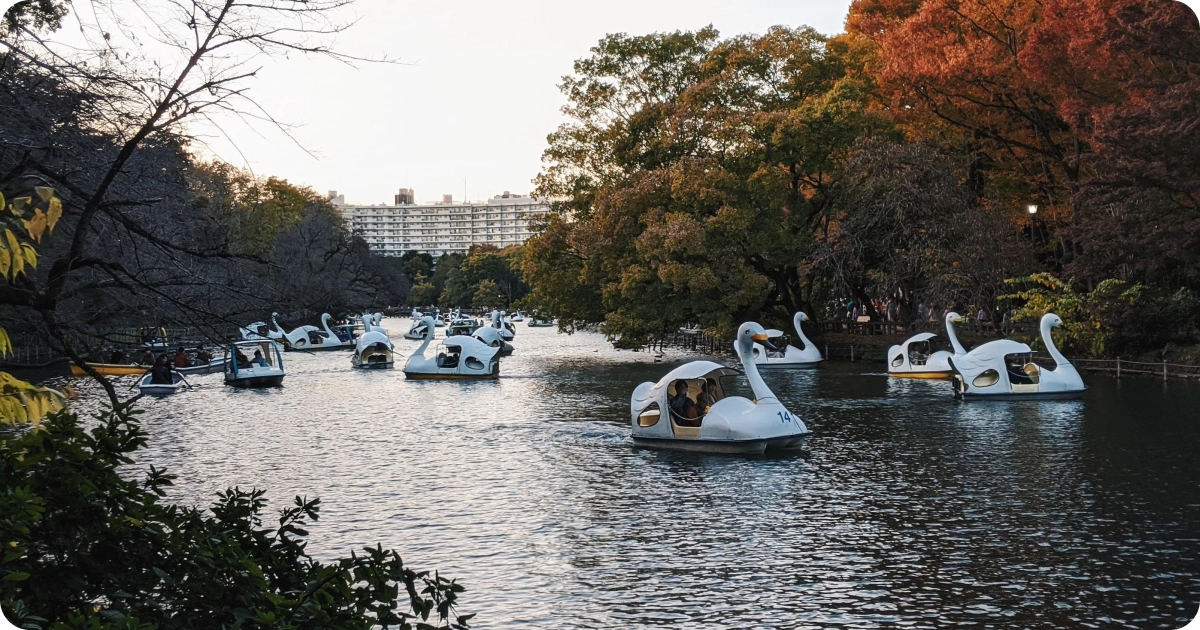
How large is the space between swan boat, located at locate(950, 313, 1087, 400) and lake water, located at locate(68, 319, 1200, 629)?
31.4 inches

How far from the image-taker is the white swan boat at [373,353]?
52531 mm

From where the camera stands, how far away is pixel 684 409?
24078mm

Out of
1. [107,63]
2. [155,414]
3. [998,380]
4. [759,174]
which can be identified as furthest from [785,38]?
[107,63]

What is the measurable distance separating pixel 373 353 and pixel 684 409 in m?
31.6

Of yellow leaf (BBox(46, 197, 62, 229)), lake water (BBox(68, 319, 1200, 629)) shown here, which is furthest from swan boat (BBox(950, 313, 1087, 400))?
yellow leaf (BBox(46, 197, 62, 229))

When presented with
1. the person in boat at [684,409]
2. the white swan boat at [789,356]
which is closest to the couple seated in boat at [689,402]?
the person in boat at [684,409]

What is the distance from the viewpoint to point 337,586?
6062 millimetres

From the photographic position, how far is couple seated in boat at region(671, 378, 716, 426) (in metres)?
23.8

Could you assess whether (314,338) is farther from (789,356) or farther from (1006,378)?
(1006,378)

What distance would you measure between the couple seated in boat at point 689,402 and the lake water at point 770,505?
993 mm

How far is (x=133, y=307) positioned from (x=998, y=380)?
2925 cm

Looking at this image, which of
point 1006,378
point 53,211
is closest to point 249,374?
point 1006,378

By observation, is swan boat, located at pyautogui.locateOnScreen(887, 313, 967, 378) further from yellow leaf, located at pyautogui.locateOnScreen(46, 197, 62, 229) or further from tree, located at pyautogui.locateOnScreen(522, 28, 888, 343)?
yellow leaf, located at pyautogui.locateOnScreen(46, 197, 62, 229)

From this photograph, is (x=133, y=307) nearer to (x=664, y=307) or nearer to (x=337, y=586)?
(x=337, y=586)
